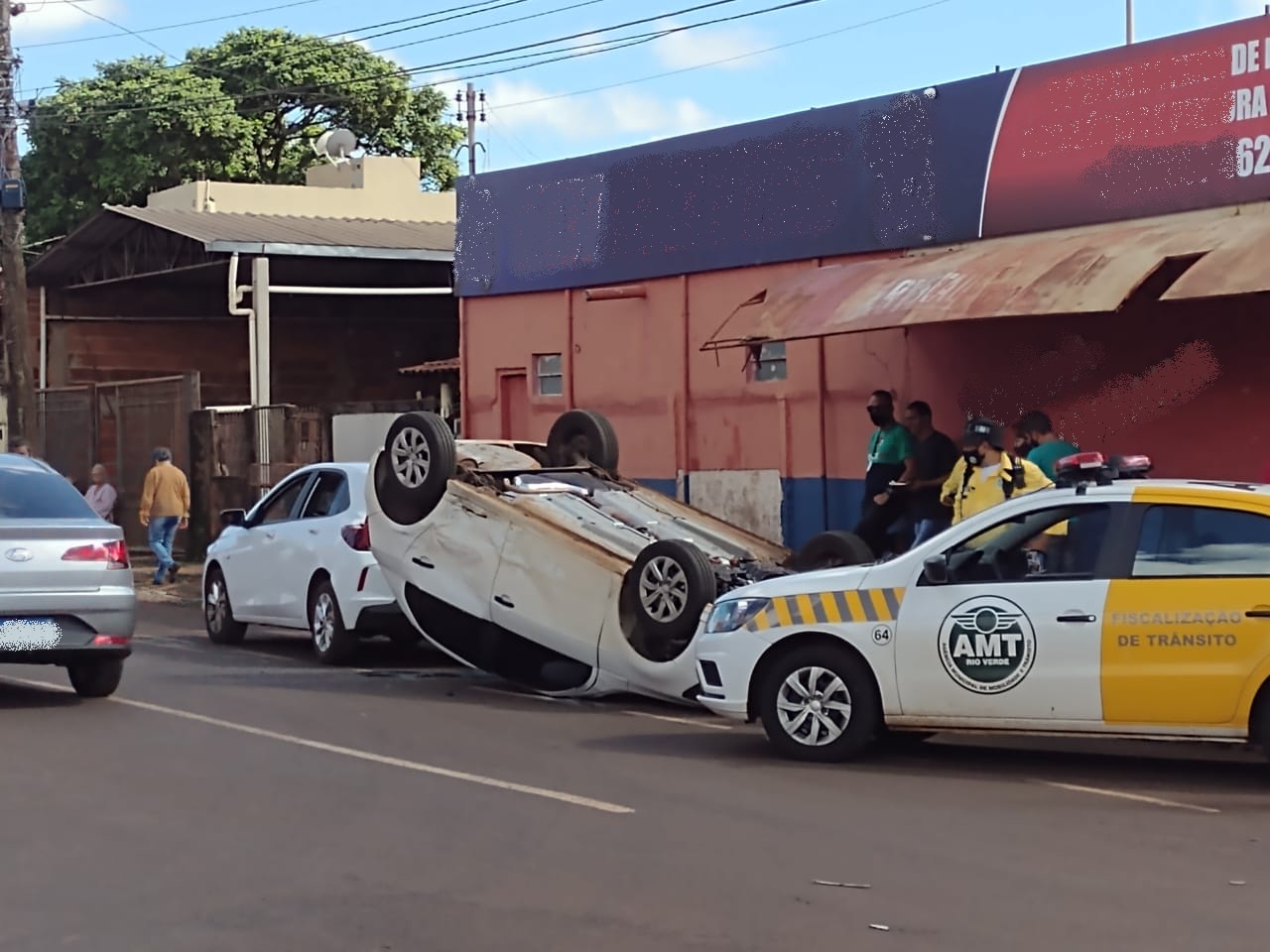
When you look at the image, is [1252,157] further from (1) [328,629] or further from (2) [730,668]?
(1) [328,629]

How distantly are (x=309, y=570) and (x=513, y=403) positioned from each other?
6.54 metres

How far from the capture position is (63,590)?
11.2 m

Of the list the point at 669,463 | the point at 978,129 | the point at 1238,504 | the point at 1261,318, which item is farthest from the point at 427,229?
the point at 1238,504

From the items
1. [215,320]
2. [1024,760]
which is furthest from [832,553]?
[215,320]

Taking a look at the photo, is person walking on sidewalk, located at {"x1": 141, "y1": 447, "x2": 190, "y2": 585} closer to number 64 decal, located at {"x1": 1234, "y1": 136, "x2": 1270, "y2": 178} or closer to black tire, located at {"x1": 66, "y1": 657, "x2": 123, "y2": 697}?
black tire, located at {"x1": 66, "y1": 657, "x2": 123, "y2": 697}

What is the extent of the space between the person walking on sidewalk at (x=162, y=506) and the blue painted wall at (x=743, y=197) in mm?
4726

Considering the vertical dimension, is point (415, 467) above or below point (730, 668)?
above

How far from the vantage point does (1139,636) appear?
28.3ft

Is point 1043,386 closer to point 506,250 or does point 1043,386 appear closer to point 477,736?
point 477,736

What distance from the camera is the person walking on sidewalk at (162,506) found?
22672 millimetres

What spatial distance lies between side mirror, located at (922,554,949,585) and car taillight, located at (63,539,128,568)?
4992mm

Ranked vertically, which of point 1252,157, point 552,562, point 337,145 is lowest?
point 552,562

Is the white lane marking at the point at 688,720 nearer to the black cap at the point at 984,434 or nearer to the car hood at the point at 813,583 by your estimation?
the car hood at the point at 813,583

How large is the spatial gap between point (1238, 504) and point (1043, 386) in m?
6.08
